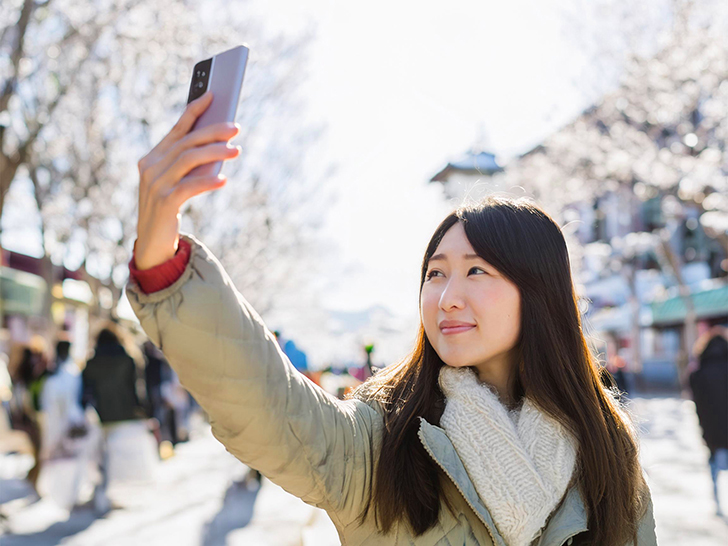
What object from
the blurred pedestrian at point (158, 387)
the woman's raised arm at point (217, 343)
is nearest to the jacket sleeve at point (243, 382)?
the woman's raised arm at point (217, 343)

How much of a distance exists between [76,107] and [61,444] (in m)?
10.8

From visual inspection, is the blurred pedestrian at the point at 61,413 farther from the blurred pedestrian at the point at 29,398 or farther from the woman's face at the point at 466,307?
the woman's face at the point at 466,307

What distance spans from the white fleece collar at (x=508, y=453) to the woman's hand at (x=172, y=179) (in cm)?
96

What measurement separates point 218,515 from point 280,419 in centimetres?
669

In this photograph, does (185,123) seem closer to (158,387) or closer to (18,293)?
(158,387)

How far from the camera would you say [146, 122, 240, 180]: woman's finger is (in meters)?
1.35

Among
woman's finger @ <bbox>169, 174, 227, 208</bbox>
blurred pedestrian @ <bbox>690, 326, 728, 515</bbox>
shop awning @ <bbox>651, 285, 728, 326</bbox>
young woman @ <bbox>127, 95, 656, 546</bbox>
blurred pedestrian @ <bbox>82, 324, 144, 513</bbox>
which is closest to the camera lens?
woman's finger @ <bbox>169, 174, 227, 208</bbox>

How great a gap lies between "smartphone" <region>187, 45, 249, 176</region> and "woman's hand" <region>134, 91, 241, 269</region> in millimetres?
15

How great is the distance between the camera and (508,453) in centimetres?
195

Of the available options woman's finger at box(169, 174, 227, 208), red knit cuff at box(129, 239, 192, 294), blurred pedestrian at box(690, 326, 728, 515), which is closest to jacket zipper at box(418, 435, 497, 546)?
red knit cuff at box(129, 239, 192, 294)

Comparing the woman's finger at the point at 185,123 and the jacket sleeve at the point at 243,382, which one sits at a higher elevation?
the woman's finger at the point at 185,123

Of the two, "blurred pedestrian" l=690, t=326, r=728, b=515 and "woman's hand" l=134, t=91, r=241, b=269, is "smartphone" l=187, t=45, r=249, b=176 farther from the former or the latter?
"blurred pedestrian" l=690, t=326, r=728, b=515

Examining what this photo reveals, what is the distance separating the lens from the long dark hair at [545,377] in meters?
2.02

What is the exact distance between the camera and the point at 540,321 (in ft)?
7.13
